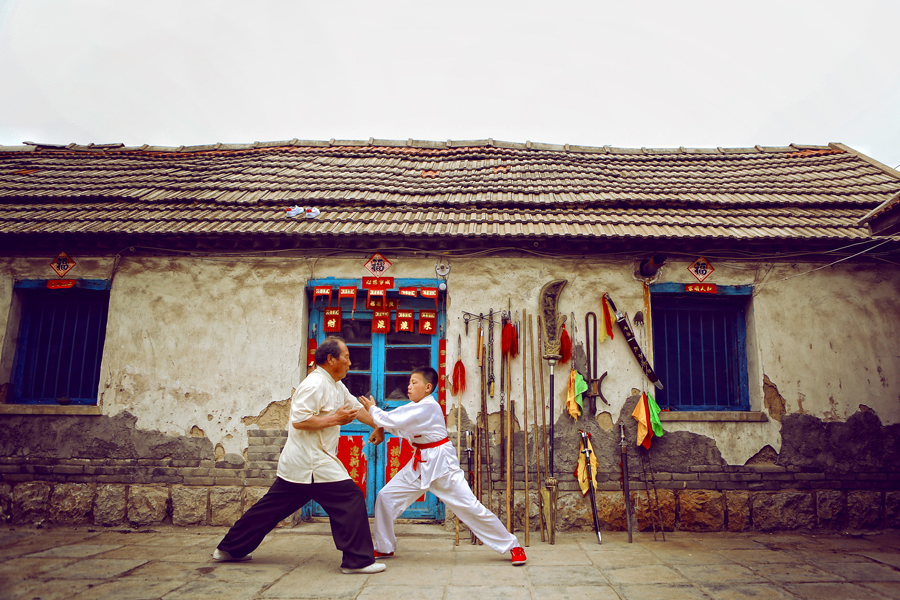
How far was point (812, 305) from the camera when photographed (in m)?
5.76

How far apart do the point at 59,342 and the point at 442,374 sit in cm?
467

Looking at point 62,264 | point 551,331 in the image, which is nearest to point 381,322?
point 551,331

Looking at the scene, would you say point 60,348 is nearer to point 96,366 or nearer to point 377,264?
point 96,366

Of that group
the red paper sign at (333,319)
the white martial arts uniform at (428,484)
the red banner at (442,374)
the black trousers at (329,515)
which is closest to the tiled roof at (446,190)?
the red paper sign at (333,319)

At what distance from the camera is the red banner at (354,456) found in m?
5.69

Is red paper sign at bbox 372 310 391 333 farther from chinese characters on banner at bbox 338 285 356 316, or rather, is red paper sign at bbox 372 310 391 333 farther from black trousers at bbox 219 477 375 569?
black trousers at bbox 219 477 375 569

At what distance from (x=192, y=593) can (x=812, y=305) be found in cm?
665

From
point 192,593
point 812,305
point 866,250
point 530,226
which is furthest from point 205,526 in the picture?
point 866,250

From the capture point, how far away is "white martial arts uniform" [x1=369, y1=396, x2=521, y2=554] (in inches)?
171

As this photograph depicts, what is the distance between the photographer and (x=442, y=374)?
5.65 m

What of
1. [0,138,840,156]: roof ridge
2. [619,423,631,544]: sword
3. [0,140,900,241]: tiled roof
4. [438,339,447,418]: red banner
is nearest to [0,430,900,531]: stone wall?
[619,423,631,544]: sword

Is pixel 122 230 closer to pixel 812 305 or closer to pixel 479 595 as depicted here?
pixel 479 595

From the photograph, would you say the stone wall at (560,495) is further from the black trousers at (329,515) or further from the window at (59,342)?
the black trousers at (329,515)

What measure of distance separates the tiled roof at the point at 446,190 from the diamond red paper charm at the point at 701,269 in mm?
381
